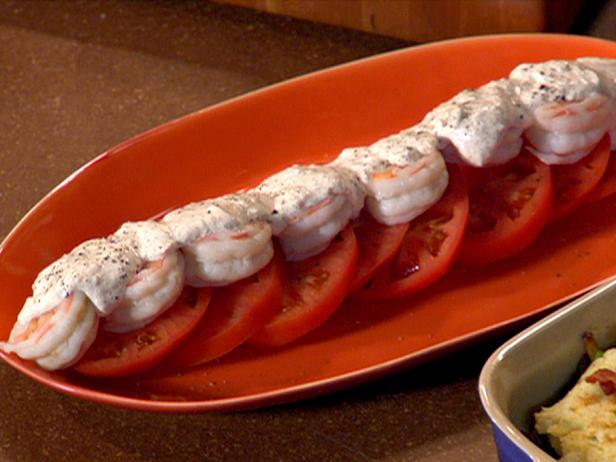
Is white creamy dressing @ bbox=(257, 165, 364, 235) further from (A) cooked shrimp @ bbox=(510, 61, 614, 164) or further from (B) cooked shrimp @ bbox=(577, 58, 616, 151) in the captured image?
(B) cooked shrimp @ bbox=(577, 58, 616, 151)

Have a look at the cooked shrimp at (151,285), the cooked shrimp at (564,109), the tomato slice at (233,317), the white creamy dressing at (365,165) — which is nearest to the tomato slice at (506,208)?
the cooked shrimp at (564,109)

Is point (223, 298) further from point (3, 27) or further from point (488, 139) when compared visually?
point (3, 27)

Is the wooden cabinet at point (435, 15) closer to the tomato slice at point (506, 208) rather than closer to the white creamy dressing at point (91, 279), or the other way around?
the tomato slice at point (506, 208)

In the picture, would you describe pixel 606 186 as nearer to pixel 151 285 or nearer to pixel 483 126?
pixel 483 126

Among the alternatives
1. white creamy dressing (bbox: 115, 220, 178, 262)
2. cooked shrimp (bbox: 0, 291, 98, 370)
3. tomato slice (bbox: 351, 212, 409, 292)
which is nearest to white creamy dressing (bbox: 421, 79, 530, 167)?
tomato slice (bbox: 351, 212, 409, 292)

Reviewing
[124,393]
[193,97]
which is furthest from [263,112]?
[124,393]

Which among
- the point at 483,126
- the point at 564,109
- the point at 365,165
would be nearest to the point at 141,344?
the point at 365,165
